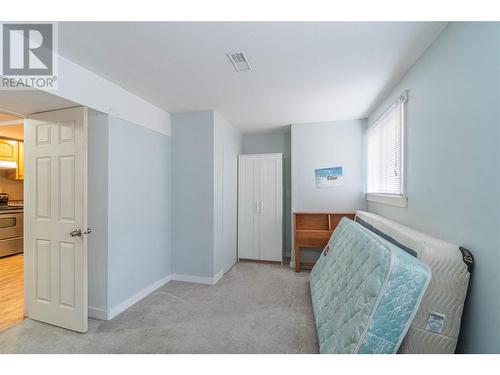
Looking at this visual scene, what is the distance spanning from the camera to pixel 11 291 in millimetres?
2879

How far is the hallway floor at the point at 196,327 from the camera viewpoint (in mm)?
1898

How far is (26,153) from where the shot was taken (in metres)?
2.30

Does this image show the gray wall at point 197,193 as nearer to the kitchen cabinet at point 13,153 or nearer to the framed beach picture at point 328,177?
the framed beach picture at point 328,177

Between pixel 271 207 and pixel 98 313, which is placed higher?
pixel 271 207

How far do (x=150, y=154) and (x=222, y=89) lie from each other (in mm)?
1256

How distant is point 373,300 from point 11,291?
159 inches

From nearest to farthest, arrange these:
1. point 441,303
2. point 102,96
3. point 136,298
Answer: point 441,303, point 102,96, point 136,298

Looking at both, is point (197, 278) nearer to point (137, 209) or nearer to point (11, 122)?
point (137, 209)

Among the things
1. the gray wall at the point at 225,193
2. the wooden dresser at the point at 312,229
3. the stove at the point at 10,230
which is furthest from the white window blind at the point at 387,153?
the stove at the point at 10,230

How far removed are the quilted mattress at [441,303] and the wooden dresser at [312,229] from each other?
2.09 m

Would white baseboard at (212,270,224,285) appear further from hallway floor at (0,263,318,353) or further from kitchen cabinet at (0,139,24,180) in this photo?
kitchen cabinet at (0,139,24,180)

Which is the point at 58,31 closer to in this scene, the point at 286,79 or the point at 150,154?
the point at 150,154

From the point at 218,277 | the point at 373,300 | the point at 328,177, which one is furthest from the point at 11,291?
the point at 328,177

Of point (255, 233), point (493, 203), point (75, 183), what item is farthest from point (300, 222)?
point (75, 183)
